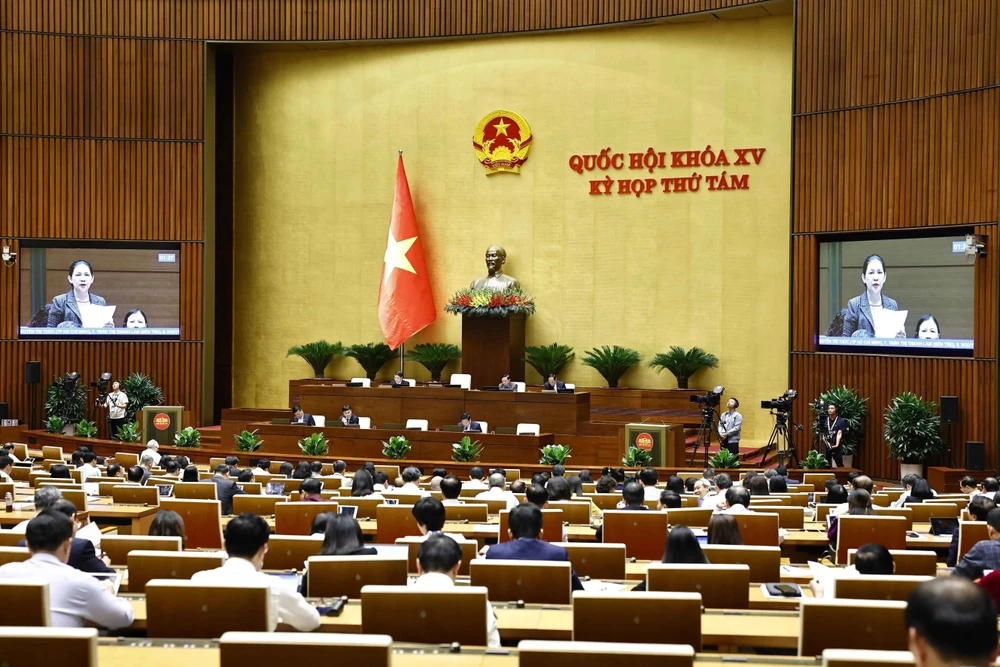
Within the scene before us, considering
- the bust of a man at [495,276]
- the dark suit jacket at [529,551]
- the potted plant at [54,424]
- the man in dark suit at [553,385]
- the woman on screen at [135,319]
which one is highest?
the bust of a man at [495,276]

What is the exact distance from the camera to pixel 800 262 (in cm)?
1542

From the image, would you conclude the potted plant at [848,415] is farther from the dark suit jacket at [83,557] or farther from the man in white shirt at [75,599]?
the man in white shirt at [75,599]

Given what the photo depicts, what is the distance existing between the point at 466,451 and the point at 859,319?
19.5 ft

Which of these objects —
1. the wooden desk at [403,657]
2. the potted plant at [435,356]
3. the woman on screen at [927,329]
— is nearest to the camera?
the wooden desk at [403,657]

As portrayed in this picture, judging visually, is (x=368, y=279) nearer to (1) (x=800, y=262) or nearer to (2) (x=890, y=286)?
(1) (x=800, y=262)

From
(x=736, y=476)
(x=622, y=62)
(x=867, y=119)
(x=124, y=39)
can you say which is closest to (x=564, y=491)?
(x=736, y=476)

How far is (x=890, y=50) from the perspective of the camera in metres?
14.4

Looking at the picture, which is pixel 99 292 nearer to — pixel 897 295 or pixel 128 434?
pixel 128 434

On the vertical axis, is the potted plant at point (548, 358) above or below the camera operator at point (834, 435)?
above

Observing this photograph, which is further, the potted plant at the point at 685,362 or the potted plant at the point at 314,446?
the potted plant at the point at 685,362

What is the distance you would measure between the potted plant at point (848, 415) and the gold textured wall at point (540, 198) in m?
2.11

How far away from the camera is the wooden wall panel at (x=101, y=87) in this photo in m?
18.1

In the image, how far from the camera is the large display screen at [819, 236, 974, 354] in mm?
13750

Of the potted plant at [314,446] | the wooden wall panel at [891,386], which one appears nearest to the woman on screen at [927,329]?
the wooden wall panel at [891,386]
